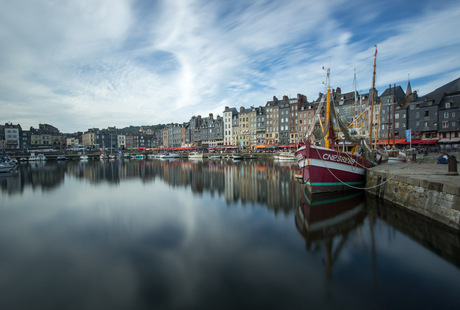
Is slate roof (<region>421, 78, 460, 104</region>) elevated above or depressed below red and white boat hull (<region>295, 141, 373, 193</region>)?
above

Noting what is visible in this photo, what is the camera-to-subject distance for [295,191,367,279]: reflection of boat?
8875 millimetres

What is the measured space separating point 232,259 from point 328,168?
433 inches

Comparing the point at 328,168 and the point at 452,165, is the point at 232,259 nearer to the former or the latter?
the point at 328,168

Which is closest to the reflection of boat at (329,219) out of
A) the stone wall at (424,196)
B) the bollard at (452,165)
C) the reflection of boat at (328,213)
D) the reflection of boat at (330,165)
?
the reflection of boat at (328,213)

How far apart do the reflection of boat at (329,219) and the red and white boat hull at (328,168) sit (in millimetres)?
650

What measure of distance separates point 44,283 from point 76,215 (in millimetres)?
8568

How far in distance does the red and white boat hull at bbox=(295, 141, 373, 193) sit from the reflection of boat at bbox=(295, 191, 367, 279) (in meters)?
0.65

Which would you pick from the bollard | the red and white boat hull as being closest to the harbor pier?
the bollard

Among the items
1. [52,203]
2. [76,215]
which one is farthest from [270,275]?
[52,203]

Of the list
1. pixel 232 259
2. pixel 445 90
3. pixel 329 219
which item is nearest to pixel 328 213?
pixel 329 219

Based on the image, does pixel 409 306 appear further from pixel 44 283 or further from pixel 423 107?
pixel 423 107

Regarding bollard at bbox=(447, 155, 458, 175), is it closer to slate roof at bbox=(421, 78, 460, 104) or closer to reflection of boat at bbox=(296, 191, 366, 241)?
reflection of boat at bbox=(296, 191, 366, 241)

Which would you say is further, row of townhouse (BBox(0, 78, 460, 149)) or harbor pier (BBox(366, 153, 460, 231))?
row of townhouse (BBox(0, 78, 460, 149))

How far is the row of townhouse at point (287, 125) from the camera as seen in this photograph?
4897cm
